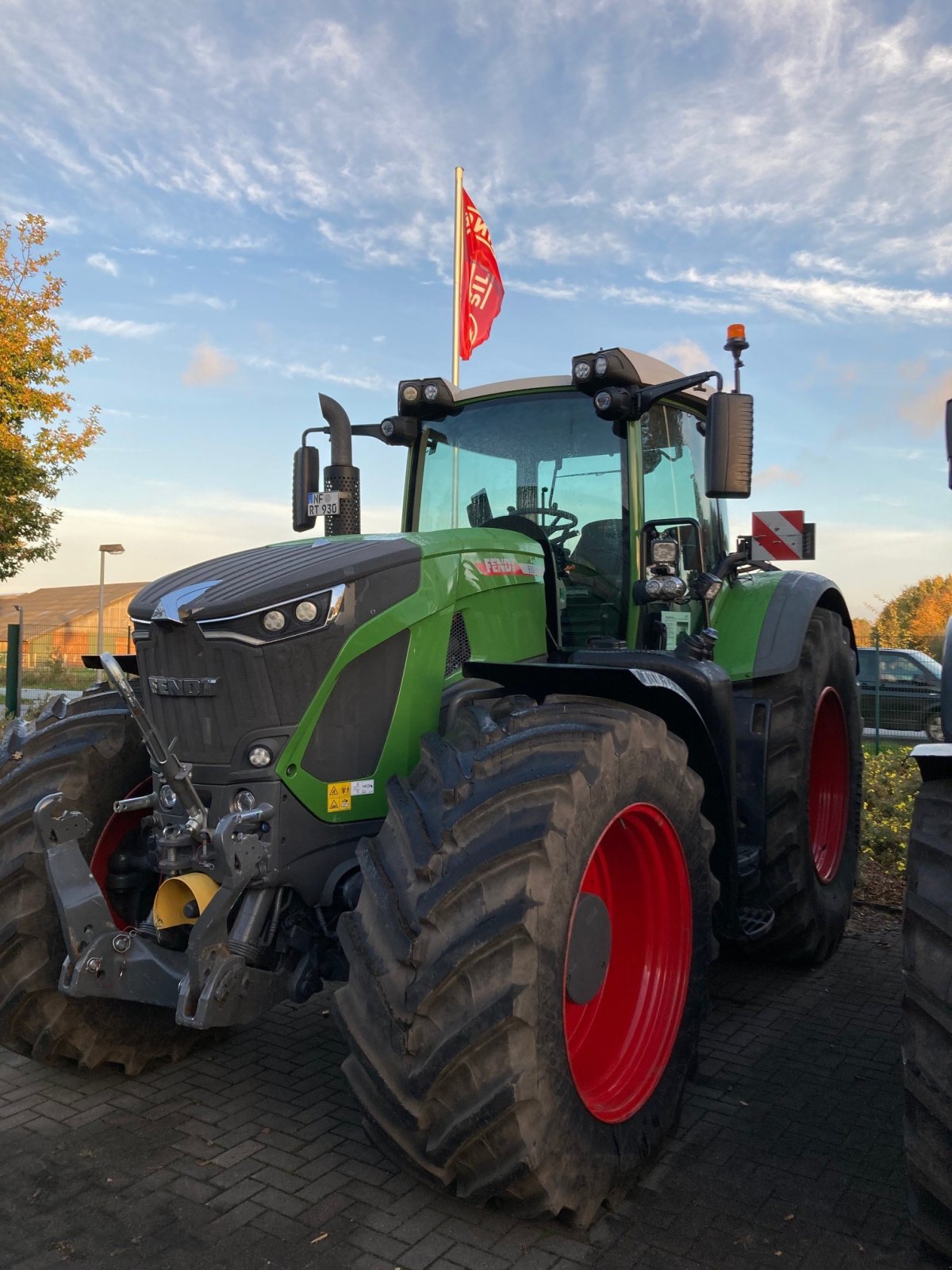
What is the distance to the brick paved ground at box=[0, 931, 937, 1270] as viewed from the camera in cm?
278

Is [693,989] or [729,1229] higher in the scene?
[693,989]

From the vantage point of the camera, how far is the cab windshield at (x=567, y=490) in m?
4.36

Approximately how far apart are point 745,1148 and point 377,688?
1.85 metres

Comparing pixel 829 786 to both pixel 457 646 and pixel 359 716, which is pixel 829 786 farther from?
pixel 359 716

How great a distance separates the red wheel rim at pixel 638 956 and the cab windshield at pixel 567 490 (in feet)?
3.68

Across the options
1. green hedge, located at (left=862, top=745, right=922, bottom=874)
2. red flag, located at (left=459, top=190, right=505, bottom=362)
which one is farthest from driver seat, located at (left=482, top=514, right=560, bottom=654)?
red flag, located at (left=459, top=190, right=505, bottom=362)

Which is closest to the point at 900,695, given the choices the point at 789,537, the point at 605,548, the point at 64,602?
the point at 789,537

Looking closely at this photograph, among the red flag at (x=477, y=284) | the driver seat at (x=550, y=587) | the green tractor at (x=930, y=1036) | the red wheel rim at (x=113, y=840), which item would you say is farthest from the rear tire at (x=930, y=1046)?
the red flag at (x=477, y=284)

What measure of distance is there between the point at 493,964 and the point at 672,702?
1.32 meters

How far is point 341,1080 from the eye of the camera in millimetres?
3840

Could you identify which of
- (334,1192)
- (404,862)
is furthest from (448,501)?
(334,1192)

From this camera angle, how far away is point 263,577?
3240 mm

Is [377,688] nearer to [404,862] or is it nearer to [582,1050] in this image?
[404,862]

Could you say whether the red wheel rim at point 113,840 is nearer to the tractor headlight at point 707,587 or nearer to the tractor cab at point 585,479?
the tractor cab at point 585,479
